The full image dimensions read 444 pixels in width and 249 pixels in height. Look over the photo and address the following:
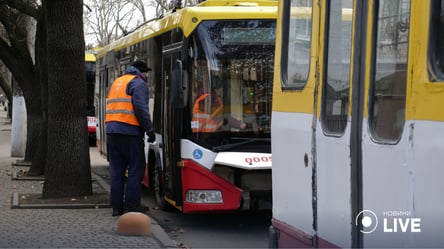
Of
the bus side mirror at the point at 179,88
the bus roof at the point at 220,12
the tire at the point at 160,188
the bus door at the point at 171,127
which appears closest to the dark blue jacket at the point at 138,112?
the bus door at the point at 171,127

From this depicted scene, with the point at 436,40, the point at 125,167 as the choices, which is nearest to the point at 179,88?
the point at 125,167

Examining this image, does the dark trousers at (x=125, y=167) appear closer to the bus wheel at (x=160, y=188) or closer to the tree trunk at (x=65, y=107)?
the bus wheel at (x=160, y=188)

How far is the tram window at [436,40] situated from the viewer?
126 inches

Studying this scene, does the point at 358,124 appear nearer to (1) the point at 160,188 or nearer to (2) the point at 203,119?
(2) the point at 203,119

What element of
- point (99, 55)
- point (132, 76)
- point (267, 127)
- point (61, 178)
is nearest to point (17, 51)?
point (99, 55)

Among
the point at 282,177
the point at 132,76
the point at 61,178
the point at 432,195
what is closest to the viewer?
the point at 432,195

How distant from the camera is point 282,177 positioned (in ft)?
16.2

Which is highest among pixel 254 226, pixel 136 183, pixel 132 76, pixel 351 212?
pixel 132 76

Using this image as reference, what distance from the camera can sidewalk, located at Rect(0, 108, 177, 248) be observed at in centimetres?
741

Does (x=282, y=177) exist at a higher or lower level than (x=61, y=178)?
higher

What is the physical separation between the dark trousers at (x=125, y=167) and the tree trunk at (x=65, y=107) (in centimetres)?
150

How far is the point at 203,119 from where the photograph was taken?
861 cm

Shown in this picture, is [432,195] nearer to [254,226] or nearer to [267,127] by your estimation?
[267,127]

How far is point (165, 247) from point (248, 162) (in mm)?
1598
